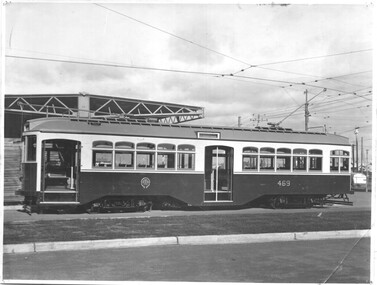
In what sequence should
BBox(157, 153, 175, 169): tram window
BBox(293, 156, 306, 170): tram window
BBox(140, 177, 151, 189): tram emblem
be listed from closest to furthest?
BBox(140, 177, 151, 189): tram emblem
BBox(157, 153, 175, 169): tram window
BBox(293, 156, 306, 170): tram window

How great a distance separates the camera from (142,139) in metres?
13.7

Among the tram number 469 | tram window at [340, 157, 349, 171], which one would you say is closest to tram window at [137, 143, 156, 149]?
the tram number 469

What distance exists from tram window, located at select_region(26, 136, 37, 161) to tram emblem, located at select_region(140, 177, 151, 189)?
3.21 m

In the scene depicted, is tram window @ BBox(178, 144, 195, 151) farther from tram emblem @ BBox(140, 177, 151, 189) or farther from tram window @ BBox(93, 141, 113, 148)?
tram window @ BBox(93, 141, 113, 148)

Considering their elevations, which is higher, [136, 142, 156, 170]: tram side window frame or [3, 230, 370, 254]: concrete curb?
[136, 142, 156, 170]: tram side window frame

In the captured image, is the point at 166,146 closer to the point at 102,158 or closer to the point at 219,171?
the point at 102,158

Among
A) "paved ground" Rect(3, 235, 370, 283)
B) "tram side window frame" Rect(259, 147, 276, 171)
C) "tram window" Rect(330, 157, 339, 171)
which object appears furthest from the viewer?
"tram window" Rect(330, 157, 339, 171)

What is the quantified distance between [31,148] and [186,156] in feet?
15.6

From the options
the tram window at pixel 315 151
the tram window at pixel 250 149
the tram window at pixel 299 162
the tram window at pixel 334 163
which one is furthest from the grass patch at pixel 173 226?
the tram window at pixel 334 163

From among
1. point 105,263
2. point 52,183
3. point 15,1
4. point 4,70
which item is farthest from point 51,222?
point 15,1

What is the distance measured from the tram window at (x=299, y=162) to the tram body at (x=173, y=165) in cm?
4

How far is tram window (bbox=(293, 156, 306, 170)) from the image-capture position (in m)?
16.0

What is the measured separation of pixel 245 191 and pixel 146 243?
747 cm

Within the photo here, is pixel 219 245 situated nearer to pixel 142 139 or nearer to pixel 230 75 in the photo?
pixel 142 139
